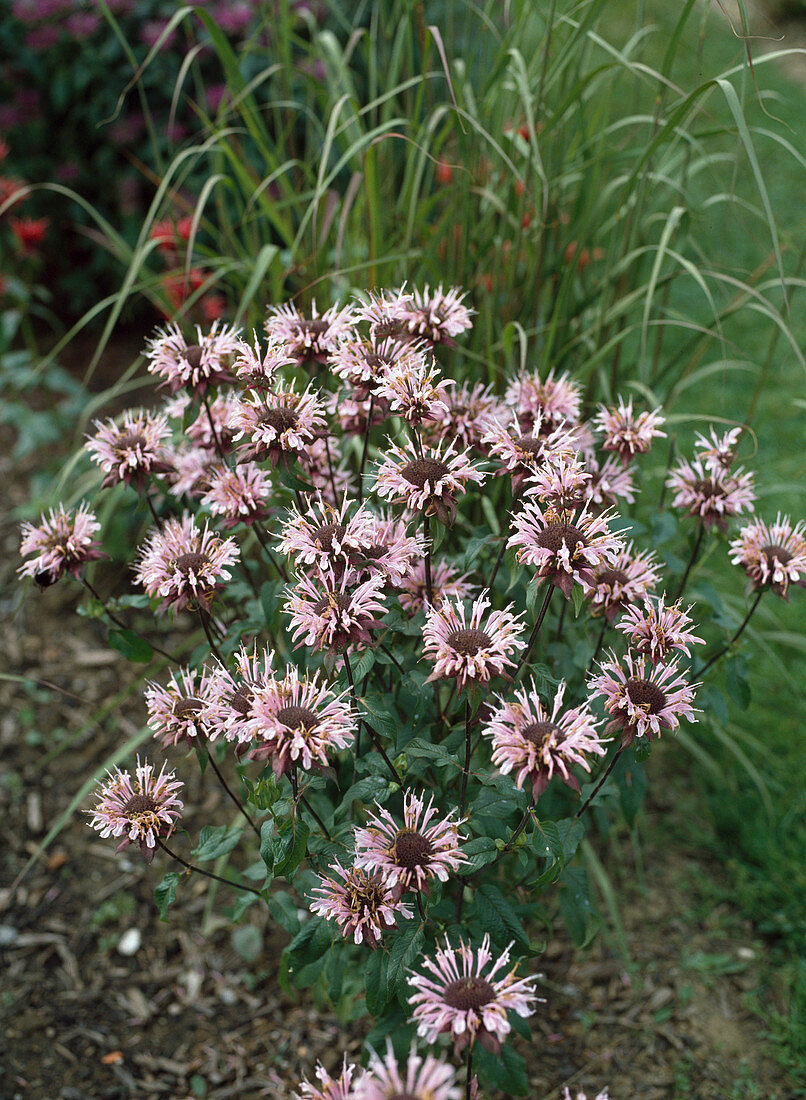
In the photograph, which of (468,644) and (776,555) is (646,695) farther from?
(776,555)

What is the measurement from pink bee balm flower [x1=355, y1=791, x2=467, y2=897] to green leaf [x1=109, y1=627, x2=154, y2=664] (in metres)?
0.61

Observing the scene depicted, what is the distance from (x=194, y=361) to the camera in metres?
1.46

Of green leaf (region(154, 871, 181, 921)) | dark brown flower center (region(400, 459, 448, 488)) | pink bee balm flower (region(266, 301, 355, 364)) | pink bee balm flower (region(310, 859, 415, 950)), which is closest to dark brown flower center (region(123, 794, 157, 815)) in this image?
green leaf (region(154, 871, 181, 921))

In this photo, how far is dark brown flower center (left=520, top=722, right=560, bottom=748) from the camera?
108cm

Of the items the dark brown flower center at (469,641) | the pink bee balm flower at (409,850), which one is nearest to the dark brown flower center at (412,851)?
the pink bee balm flower at (409,850)

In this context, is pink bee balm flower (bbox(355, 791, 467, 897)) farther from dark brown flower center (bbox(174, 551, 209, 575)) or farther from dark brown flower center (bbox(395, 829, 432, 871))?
dark brown flower center (bbox(174, 551, 209, 575))

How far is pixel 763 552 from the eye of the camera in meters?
1.46

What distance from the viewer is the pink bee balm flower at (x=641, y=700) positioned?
3.89ft

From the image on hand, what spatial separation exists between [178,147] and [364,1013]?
3.05 metres

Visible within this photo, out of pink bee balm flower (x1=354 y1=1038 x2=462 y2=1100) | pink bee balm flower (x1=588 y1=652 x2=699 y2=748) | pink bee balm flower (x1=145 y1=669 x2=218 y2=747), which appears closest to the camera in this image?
pink bee balm flower (x1=354 y1=1038 x2=462 y2=1100)

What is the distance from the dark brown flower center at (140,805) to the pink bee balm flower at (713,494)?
0.98 m

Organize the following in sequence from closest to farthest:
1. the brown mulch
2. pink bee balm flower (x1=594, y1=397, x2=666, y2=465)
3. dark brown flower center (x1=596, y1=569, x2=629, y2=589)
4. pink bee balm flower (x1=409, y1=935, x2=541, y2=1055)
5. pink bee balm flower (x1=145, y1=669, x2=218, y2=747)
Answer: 1. pink bee balm flower (x1=409, y1=935, x2=541, y2=1055)
2. pink bee balm flower (x1=145, y1=669, x2=218, y2=747)
3. dark brown flower center (x1=596, y1=569, x2=629, y2=589)
4. pink bee balm flower (x1=594, y1=397, x2=666, y2=465)
5. the brown mulch

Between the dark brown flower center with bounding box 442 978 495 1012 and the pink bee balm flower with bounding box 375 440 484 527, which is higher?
the pink bee balm flower with bounding box 375 440 484 527

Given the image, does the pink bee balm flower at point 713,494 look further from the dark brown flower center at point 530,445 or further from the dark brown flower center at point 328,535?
the dark brown flower center at point 328,535
